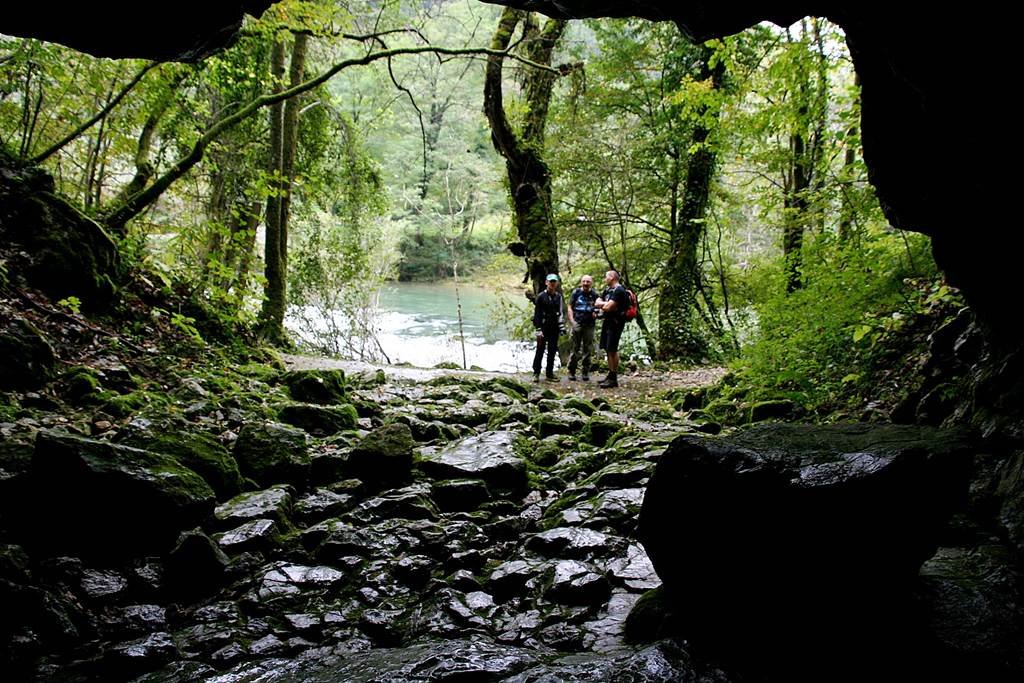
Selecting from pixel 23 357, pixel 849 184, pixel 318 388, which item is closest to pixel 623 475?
pixel 318 388

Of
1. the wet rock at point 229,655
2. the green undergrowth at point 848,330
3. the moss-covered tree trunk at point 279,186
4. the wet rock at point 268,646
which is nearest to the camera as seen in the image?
the wet rock at point 229,655

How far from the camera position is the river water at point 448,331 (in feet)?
67.1

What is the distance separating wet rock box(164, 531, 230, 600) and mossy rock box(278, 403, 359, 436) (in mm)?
2726

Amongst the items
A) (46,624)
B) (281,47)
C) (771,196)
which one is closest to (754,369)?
(771,196)

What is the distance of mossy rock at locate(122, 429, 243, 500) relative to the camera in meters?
4.00

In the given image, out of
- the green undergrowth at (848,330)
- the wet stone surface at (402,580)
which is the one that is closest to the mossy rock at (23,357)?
the wet stone surface at (402,580)

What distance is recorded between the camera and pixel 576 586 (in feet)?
10.7

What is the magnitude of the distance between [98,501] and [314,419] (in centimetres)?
296

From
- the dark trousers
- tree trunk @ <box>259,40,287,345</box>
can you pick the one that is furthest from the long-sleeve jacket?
tree trunk @ <box>259,40,287,345</box>

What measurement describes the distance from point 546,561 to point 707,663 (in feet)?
4.71

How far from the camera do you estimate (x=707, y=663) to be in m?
2.31

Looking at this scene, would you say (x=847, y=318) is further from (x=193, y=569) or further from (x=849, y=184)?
(x=193, y=569)

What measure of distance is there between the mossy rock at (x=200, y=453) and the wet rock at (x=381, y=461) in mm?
932

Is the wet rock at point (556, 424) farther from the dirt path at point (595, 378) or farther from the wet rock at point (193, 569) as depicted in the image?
the wet rock at point (193, 569)
